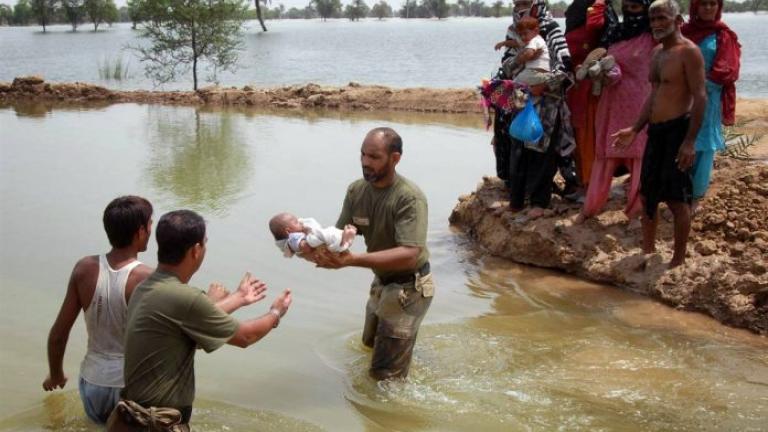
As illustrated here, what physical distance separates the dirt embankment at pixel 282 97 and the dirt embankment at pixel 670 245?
10237mm

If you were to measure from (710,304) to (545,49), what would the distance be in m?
2.44

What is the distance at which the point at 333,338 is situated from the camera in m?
5.71

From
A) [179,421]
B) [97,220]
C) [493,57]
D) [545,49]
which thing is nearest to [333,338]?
[179,421]

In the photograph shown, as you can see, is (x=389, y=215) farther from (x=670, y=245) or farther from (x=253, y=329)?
(x=670, y=245)

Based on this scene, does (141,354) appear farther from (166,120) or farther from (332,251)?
(166,120)

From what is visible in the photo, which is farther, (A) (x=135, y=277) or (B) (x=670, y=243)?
(B) (x=670, y=243)

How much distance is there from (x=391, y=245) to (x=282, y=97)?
15.2 meters

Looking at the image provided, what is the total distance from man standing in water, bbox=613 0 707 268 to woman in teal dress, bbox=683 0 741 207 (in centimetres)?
46

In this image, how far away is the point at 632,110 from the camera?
694cm

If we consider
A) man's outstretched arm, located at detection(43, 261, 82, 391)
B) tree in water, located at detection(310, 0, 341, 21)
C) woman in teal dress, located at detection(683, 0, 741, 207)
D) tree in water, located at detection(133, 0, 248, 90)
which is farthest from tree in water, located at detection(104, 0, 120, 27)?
man's outstretched arm, located at detection(43, 261, 82, 391)

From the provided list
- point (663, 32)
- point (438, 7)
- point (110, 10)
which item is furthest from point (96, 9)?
point (663, 32)

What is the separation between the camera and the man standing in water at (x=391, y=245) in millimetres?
4406

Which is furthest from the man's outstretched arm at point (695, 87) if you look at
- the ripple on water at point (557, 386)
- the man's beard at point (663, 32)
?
the ripple on water at point (557, 386)

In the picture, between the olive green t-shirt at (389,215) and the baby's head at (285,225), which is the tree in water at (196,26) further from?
the baby's head at (285,225)
